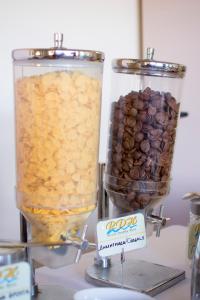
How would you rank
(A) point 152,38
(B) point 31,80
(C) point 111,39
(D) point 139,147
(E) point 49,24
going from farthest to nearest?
(A) point 152,38 → (C) point 111,39 → (E) point 49,24 → (D) point 139,147 → (B) point 31,80

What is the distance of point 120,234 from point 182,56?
0.76 metres

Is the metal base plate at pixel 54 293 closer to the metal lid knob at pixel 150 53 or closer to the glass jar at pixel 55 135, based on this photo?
the glass jar at pixel 55 135

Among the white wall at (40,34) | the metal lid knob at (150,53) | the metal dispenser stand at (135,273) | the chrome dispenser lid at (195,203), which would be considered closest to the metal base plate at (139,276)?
the metal dispenser stand at (135,273)

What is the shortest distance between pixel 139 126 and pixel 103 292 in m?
0.25

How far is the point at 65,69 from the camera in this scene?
546 mm

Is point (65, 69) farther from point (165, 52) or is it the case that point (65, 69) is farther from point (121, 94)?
point (165, 52)

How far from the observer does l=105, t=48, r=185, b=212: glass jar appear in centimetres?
69

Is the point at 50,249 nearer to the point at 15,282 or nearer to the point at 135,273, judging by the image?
the point at 15,282

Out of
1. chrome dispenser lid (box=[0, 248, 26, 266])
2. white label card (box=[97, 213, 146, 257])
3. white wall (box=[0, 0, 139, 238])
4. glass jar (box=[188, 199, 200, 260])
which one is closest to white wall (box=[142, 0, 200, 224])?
white wall (box=[0, 0, 139, 238])

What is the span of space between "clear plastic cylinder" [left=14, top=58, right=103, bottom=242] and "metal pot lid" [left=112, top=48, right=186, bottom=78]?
14 cm

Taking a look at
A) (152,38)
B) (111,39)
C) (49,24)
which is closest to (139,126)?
(49,24)

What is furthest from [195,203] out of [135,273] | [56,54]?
[56,54]

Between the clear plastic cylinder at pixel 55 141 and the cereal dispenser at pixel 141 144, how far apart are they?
5.2 inches

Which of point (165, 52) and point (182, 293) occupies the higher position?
point (165, 52)
